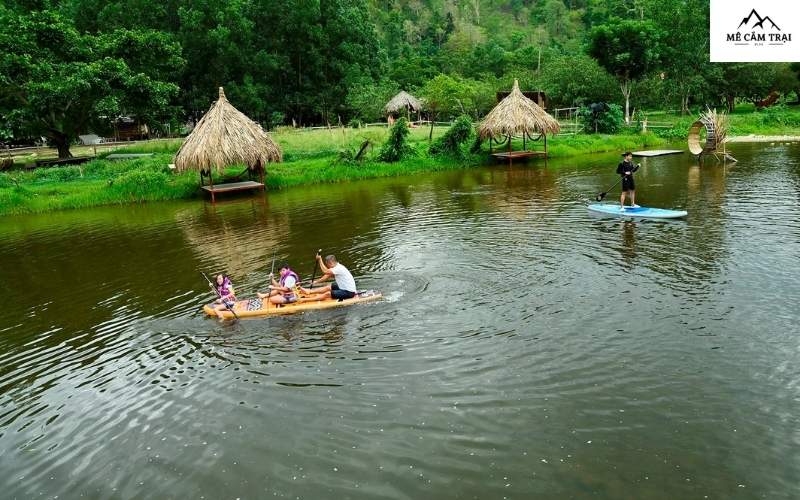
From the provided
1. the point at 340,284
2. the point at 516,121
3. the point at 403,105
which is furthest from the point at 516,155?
the point at 340,284

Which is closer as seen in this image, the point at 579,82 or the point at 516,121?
the point at 516,121

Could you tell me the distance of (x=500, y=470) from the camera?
24.9 feet

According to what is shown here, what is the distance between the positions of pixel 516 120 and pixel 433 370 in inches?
1100

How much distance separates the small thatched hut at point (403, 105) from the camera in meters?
56.4

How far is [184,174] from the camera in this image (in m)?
32.5

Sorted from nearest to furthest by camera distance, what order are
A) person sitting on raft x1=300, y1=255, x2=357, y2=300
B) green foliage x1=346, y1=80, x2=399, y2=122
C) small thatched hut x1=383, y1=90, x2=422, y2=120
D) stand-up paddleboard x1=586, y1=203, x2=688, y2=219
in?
person sitting on raft x1=300, y1=255, x2=357, y2=300, stand-up paddleboard x1=586, y1=203, x2=688, y2=219, green foliage x1=346, y1=80, x2=399, y2=122, small thatched hut x1=383, y1=90, x2=422, y2=120

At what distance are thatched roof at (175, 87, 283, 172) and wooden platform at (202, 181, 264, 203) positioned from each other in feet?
3.41

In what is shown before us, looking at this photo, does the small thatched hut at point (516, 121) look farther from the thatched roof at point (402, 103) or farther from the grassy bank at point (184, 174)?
the thatched roof at point (402, 103)

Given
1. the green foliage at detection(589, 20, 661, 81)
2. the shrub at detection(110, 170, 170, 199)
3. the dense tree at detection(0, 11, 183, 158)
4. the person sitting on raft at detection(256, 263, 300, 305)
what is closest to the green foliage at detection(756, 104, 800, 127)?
the green foliage at detection(589, 20, 661, 81)

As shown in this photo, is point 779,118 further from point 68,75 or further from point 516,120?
point 68,75

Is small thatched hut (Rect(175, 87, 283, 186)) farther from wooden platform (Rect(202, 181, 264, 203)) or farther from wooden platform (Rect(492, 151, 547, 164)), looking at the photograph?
wooden platform (Rect(492, 151, 547, 164))

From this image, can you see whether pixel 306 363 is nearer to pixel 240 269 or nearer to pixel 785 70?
pixel 240 269

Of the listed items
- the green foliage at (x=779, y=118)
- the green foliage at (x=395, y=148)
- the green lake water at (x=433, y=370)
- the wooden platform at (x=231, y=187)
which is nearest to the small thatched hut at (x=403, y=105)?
the green foliage at (x=395, y=148)

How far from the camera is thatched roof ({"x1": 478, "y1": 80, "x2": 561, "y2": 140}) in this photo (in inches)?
1409
